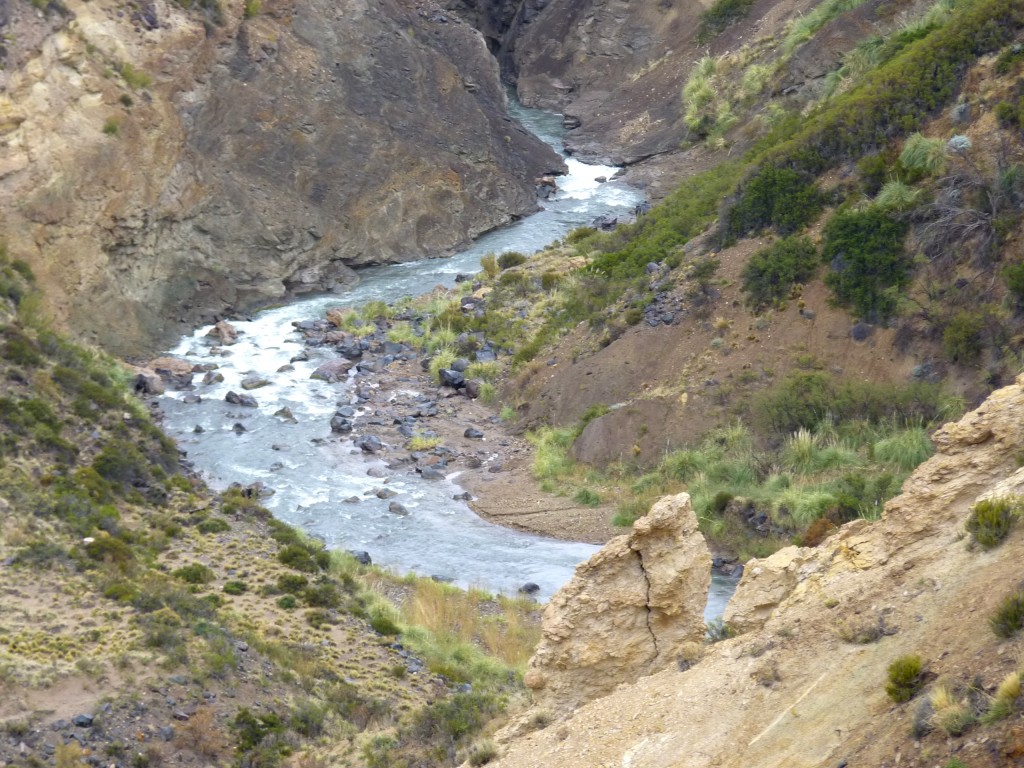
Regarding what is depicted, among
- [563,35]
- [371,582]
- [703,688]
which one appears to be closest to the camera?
[703,688]

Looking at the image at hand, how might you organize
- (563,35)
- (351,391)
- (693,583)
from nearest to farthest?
(693,583) < (351,391) < (563,35)

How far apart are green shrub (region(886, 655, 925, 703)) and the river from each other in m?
11.6

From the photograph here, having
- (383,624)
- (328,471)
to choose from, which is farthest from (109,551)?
(328,471)

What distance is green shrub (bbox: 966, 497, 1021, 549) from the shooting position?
32.7 ft

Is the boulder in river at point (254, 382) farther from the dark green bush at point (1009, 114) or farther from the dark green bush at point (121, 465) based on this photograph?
the dark green bush at point (1009, 114)

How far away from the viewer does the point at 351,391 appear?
33625 mm

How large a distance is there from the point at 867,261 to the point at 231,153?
70.0 feet

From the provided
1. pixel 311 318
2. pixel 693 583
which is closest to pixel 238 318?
pixel 311 318

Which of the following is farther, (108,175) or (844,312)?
(108,175)

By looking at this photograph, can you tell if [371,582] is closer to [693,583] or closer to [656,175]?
[693,583]

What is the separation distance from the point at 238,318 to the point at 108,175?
5.58 metres

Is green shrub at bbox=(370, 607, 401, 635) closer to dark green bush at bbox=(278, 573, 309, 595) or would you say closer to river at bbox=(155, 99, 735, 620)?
dark green bush at bbox=(278, 573, 309, 595)

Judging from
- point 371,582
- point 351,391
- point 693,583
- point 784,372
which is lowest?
point 693,583

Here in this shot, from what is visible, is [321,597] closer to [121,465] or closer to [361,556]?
[361,556]
